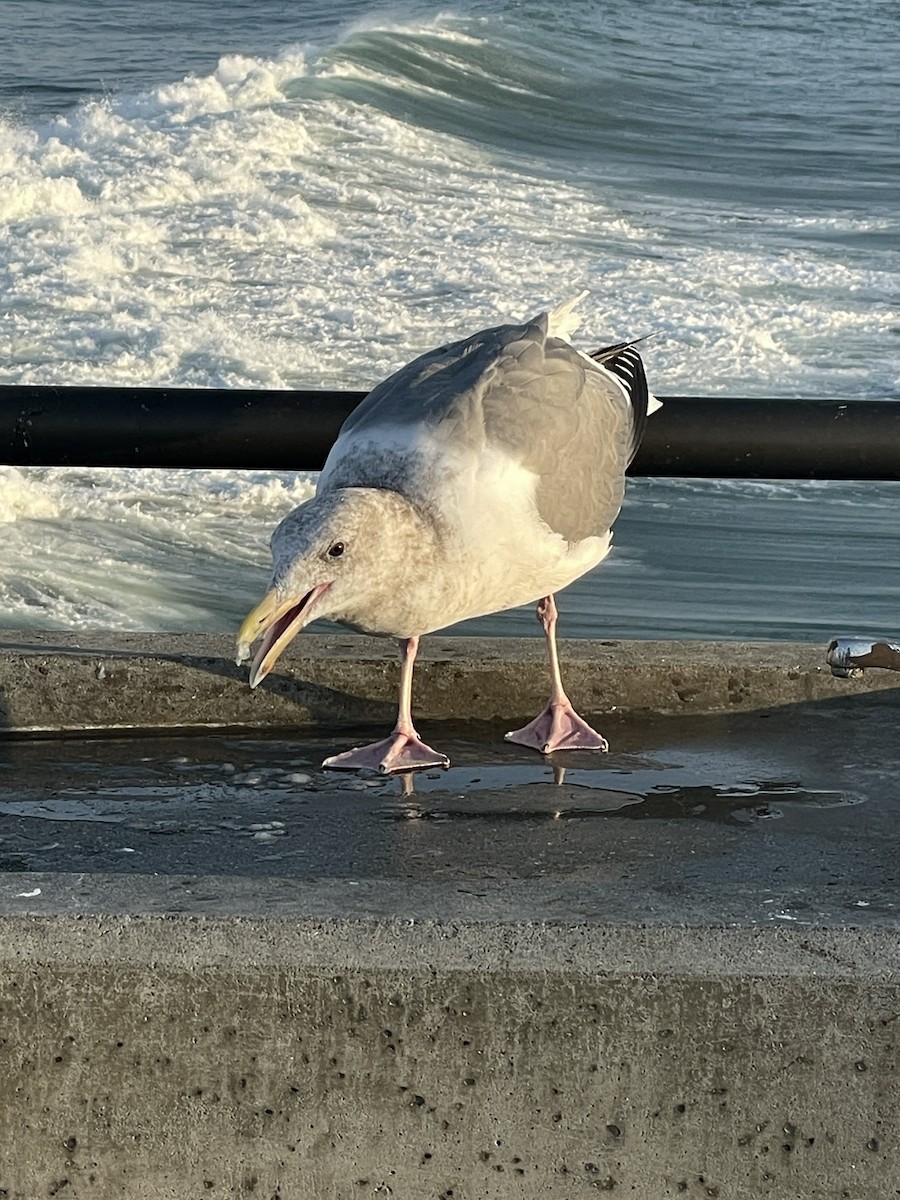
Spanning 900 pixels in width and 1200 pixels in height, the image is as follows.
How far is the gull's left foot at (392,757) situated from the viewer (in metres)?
3.75

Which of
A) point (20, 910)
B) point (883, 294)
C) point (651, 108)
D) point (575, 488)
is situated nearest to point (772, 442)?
point (575, 488)

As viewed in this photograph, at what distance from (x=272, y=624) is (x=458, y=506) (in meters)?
0.45

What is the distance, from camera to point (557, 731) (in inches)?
152

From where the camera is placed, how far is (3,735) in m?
3.94

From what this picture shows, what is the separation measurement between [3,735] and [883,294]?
40.8 feet

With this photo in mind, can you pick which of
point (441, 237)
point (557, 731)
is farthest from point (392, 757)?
point (441, 237)

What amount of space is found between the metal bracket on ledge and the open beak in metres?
1.21

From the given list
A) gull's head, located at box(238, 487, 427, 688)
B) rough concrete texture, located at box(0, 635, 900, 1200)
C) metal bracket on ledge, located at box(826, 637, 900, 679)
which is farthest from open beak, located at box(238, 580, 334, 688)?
metal bracket on ledge, located at box(826, 637, 900, 679)

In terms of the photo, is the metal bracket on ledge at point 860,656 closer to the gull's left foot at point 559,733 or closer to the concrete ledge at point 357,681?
the concrete ledge at point 357,681

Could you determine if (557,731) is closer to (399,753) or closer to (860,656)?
(399,753)

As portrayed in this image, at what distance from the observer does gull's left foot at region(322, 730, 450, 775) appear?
3750 mm

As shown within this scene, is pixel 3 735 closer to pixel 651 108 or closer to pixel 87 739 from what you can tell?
pixel 87 739

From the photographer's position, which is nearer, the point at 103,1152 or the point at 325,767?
the point at 103,1152

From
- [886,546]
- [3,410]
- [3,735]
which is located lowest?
[886,546]
